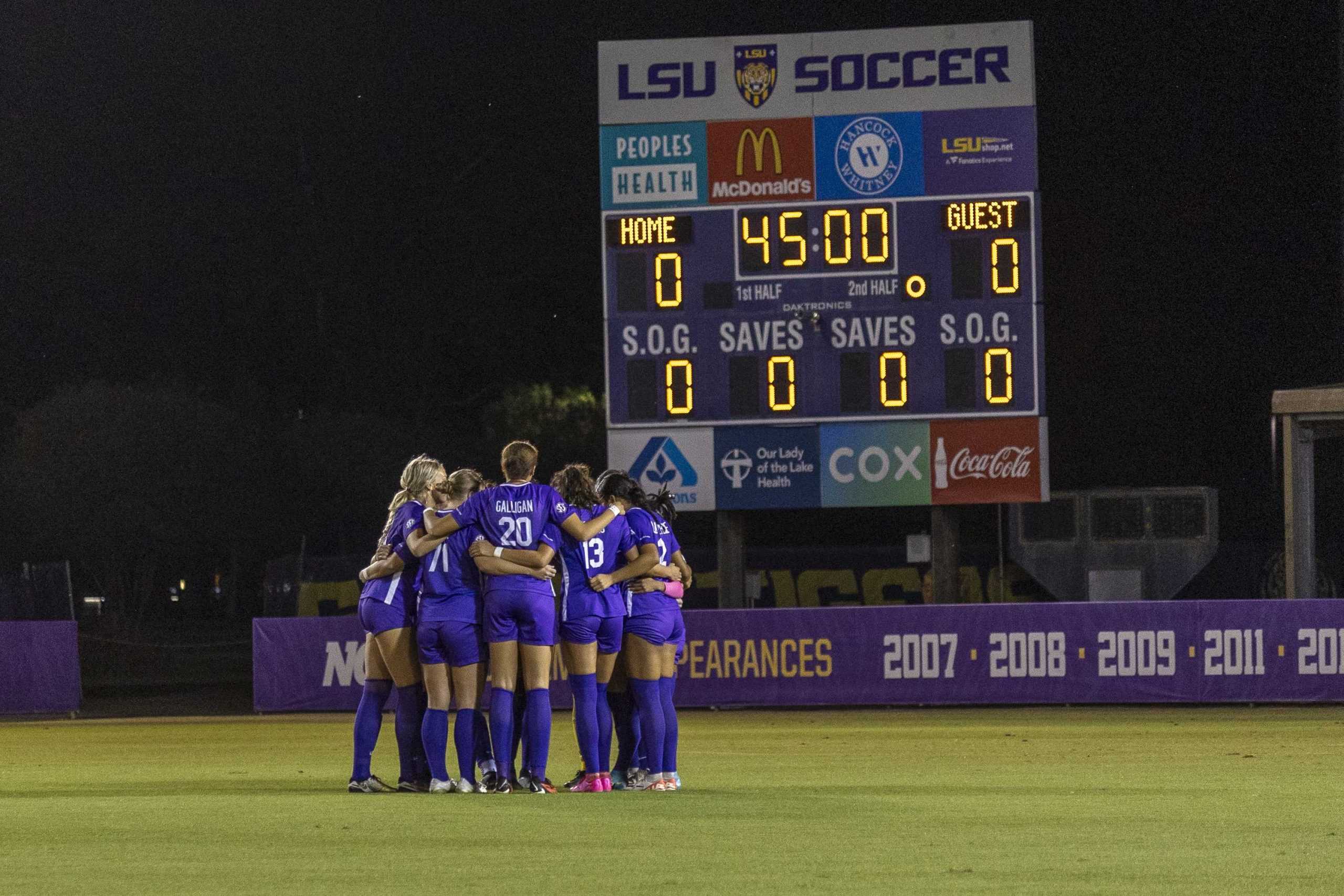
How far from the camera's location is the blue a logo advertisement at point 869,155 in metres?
19.7

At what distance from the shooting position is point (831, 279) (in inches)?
780

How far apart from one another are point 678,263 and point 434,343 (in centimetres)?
3863

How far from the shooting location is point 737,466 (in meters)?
20.4

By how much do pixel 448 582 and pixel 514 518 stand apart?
52 centimetres

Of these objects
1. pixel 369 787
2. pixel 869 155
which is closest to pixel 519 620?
pixel 369 787

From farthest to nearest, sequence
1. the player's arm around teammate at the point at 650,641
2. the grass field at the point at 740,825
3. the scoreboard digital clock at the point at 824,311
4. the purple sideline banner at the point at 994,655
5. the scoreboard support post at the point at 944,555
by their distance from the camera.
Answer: the scoreboard support post at the point at 944,555
the scoreboard digital clock at the point at 824,311
the purple sideline banner at the point at 994,655
the player's arm around teammate at the point at 650,641
the grass field at the point at 740,825

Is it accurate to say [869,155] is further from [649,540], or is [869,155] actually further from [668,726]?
[668,726]

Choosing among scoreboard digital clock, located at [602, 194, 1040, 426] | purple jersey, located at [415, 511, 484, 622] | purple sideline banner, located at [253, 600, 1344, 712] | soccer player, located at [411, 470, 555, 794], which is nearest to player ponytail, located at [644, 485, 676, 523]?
soccer player, located at [411, 470, 555, 794]

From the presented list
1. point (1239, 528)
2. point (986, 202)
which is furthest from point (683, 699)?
point (1239, 528)

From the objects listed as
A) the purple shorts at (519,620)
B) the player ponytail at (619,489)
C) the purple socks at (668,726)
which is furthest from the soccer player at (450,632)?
the purple socks at (668,726)

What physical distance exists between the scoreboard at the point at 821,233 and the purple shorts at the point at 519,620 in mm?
10749

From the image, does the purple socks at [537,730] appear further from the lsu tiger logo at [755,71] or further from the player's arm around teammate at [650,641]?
the lsu tiger logo at [755,71]

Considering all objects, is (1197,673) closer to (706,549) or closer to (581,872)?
(581,872)

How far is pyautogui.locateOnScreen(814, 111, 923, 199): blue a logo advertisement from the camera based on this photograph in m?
19.7
